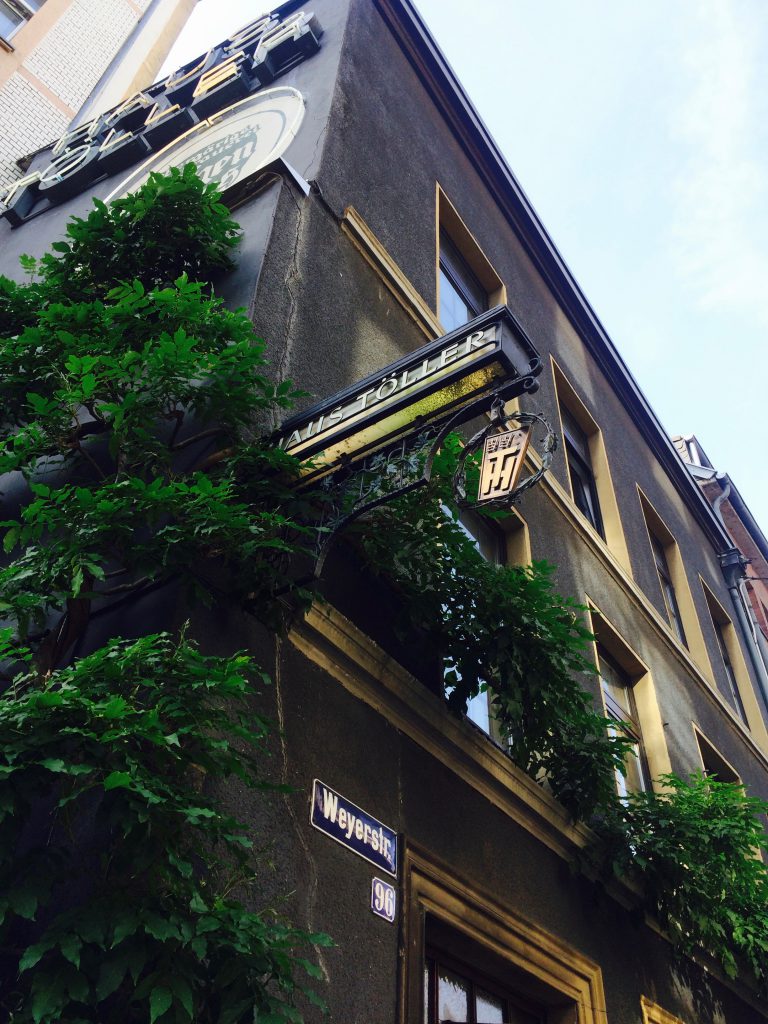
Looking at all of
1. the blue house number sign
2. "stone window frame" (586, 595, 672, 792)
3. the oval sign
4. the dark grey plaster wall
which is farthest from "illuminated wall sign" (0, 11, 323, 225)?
the blue house number sign

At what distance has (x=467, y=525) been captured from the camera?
8781 millimetres

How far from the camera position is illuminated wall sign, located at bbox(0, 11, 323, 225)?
8859mm

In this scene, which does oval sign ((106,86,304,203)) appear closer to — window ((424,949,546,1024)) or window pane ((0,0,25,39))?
window ((424,949,546,1024))

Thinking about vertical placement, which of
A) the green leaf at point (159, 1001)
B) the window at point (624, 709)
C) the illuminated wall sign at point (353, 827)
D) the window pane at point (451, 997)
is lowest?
the green leaf at point (159, 1001)

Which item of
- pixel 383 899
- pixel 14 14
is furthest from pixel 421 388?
pixel 14 14

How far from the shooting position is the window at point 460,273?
10336 millimetres

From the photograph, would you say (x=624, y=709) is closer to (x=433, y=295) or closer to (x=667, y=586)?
(x=667, y=586)

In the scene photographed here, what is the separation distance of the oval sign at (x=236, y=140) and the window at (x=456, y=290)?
2375 millimetres

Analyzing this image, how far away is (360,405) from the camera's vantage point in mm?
5125

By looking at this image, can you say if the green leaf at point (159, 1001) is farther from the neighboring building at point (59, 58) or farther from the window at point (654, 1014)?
the neighboring building at point (59, 58)

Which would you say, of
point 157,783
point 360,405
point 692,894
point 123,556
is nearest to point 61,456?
point 123,556

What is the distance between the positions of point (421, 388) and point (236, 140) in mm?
5091

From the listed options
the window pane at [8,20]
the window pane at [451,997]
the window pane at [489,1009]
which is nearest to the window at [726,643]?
the window pane at [489,1009]

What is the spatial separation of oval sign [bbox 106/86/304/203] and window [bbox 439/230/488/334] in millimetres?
2375
